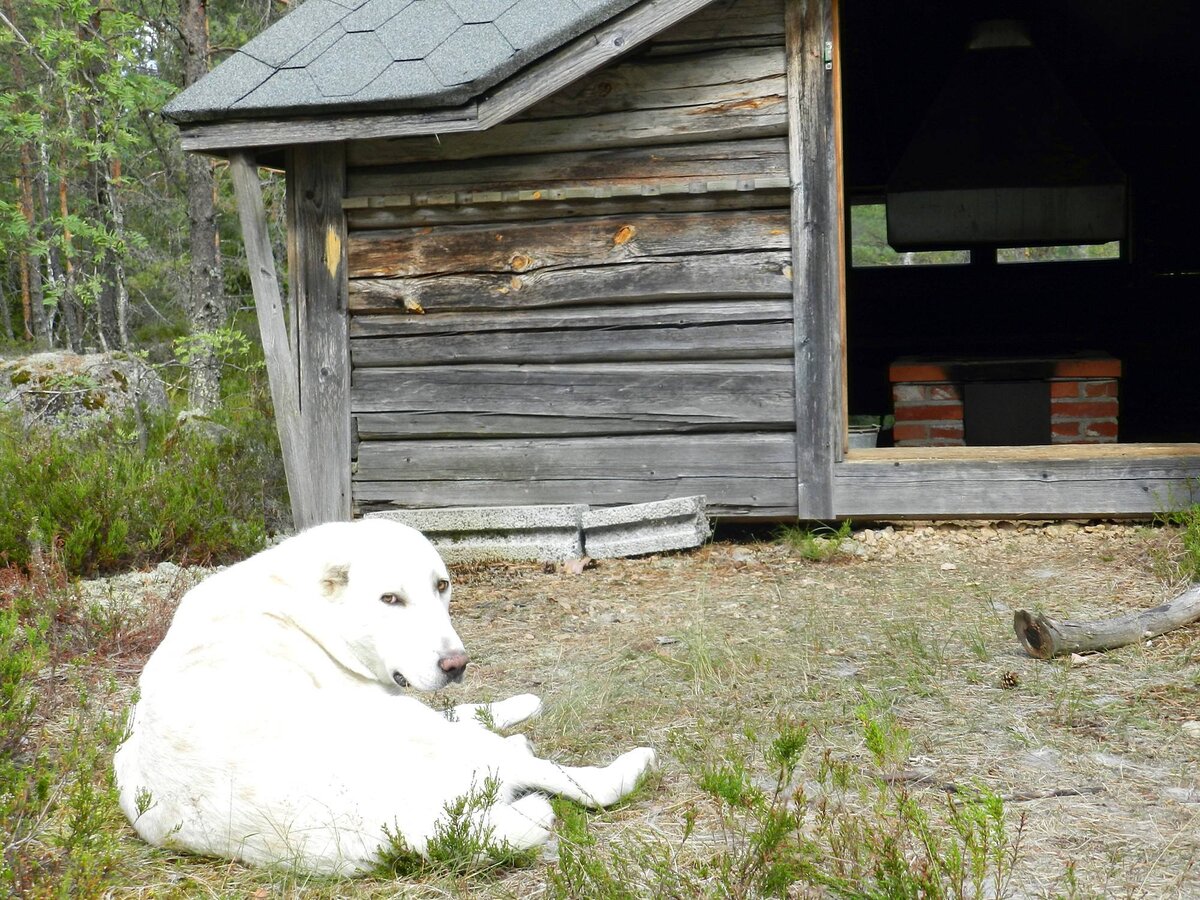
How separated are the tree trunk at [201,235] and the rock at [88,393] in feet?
5.85

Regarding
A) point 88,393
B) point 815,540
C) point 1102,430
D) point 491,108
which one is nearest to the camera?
point 491,108

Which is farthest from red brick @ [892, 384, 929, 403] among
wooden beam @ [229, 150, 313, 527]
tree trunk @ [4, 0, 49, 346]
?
tree trunk @ [4, 0, 49, 346]

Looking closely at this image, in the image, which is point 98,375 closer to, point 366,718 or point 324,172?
point 324,172

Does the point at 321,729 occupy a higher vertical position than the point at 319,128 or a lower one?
lower

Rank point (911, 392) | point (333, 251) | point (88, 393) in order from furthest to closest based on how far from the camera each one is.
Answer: point (88, 393) → point (911, 392) → point (333, 251)

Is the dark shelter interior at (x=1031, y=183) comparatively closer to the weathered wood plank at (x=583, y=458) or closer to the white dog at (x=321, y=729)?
the weathered wood plank at (x=583, y=458)

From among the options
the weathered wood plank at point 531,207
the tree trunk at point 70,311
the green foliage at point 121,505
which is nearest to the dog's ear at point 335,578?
the green foliage at point 121,505

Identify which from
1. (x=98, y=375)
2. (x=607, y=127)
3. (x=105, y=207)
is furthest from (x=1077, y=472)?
(x=105, y=207)

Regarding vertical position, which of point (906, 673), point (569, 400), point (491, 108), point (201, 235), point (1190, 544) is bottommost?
point (906, 673)

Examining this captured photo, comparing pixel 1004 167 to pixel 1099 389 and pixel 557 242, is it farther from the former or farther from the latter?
pixel 557 242

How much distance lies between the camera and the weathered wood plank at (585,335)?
257 inches

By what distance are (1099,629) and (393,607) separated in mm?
2835

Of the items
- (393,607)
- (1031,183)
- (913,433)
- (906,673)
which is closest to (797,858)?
(393,607)

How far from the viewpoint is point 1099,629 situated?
13.9 ft
